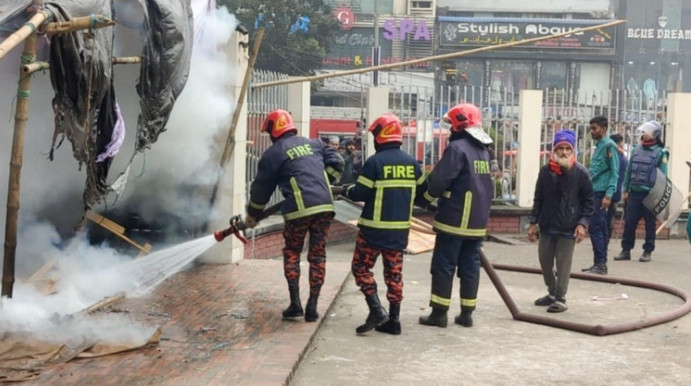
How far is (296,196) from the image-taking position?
714cm

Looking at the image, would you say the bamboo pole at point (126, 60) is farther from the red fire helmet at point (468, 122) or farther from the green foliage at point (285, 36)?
the green foliage at point (285, 36)

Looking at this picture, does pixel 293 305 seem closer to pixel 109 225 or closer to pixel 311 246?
pixel 311 246

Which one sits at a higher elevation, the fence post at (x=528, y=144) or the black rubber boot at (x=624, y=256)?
the fence post at (x=528, y=144)

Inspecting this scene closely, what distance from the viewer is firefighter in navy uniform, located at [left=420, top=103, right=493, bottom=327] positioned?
7477 millimetres

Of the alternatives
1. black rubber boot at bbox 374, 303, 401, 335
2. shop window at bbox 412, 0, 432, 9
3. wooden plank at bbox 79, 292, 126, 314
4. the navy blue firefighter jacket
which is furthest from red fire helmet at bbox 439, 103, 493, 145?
shop window at bbox 412, 0, 432, 9

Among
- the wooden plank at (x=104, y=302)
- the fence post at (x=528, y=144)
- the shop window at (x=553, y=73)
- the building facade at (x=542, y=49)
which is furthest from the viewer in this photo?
the shop window at (x=553, y=73)

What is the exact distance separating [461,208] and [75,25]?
3669mm

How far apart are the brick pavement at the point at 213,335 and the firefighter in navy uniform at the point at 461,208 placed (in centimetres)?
107

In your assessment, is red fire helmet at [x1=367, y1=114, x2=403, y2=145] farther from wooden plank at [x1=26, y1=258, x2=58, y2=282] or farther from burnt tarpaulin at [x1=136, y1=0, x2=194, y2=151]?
wooden plank at [x1=26, y1=258, x2=58, y2=282]

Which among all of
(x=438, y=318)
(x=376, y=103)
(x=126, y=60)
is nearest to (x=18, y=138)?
(x=126, y=60)

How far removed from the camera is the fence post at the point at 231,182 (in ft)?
32.1

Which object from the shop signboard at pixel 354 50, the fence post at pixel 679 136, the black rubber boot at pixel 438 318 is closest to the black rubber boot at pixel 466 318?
the black rubber boot at pixel 438 318

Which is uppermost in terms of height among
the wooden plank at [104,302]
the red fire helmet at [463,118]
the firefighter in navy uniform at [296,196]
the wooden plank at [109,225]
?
the red fire helmet at [463,118]

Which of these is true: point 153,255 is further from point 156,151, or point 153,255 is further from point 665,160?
point 665,160
